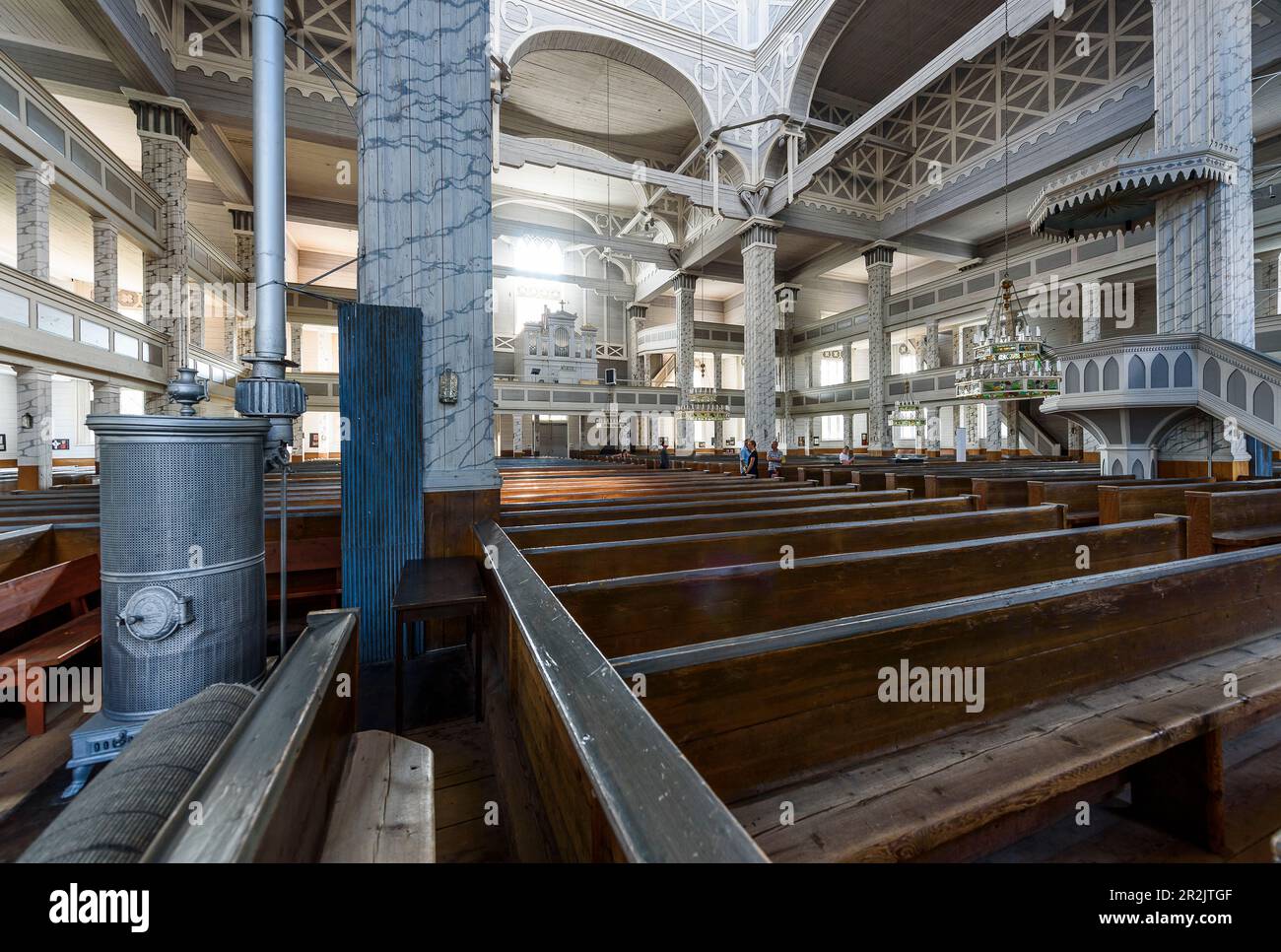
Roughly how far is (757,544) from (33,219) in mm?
11346

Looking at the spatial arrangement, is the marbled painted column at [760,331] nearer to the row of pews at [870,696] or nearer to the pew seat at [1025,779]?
the row of pews at [870,696]

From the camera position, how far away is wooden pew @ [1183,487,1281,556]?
275 centimetres

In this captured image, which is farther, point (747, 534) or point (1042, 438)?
point (1042, 438)

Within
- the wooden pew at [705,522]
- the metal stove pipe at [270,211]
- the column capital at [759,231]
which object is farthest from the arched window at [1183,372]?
the column capital at [759,231]

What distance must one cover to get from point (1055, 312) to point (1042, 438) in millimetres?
3217

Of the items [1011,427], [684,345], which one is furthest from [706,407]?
[1011,427]

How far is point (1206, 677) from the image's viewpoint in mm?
1532

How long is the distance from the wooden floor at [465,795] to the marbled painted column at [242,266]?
15000mm

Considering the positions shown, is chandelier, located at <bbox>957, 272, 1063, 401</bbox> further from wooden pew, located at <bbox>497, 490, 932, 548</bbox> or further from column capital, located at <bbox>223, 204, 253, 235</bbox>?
column capital, located at <bbox>223, 204, 253, 235</bbox>

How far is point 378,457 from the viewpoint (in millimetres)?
2928

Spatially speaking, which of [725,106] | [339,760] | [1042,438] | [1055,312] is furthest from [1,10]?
[1042,438]

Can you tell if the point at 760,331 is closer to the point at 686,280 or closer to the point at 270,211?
the point at 686,280

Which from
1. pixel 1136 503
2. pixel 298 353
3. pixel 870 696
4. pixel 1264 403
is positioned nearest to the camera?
pixel 870 696
